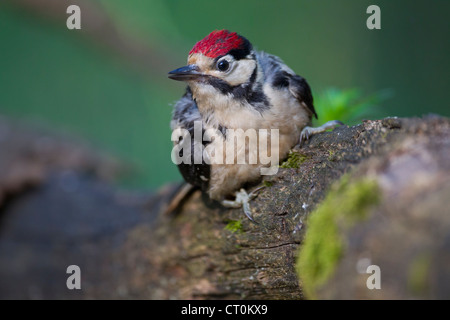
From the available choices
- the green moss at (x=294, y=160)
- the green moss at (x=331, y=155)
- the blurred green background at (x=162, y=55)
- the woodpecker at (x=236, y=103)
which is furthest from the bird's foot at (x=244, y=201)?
the blurred green background at (x=162, y=55)

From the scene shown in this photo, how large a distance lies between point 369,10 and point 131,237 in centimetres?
457

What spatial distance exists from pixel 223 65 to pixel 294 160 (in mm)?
659

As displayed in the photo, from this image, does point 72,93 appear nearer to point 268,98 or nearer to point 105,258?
point 105,258

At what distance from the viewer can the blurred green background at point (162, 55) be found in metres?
5.54

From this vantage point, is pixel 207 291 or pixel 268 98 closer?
pixel 268 98

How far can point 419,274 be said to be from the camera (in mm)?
1017

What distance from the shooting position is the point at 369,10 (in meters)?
5.75

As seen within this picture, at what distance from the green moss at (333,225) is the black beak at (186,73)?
1167 millimetres

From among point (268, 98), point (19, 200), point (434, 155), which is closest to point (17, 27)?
point (19, 200)

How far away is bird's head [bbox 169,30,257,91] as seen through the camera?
7.39 ft

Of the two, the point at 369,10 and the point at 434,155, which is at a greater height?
the point at 369,10

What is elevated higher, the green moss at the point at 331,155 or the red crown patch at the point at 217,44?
the red crown patch at the point at 217,44

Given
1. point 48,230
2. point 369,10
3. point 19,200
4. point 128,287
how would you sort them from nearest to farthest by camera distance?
point 128,287 → point 48,230 → point 19,200 → point 369,10

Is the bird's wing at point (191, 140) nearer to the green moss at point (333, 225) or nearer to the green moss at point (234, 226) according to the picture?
the green moss at point (234, 226)
